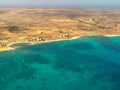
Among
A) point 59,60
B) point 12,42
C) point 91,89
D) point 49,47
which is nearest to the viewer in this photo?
point 91,89

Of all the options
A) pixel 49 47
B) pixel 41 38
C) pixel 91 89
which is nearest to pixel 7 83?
pixel 91 89

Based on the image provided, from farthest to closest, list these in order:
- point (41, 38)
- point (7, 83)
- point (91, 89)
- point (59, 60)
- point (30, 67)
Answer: point (41, 38), point (59, 60), point (30, 67), point (7, 83), point (91, 89)

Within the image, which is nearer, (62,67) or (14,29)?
(62,67)

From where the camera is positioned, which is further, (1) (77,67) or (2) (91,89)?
(1) (77,67)

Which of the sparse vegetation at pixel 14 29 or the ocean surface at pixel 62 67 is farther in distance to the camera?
the sparse vegetation at pixel 14 29

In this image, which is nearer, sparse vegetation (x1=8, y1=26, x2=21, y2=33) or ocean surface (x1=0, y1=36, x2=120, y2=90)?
ocean surface (x1=0, y1=36, x2=120, y2=90)

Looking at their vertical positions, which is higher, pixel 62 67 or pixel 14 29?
pixel 14 29

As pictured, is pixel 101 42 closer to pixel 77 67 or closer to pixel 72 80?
pixel 77 67
